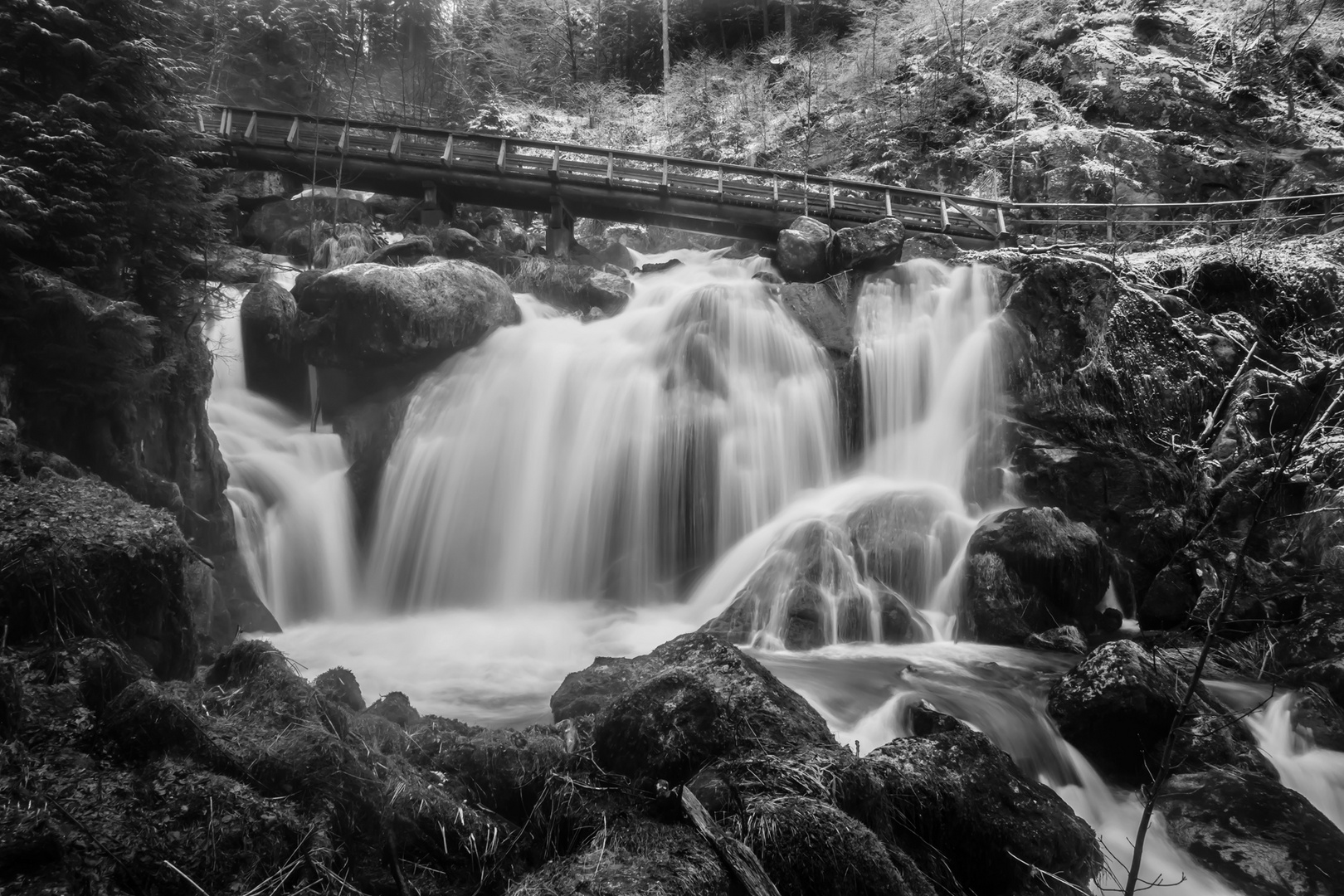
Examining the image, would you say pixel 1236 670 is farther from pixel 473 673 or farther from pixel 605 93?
pixel 605 93

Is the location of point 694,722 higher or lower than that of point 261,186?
lower

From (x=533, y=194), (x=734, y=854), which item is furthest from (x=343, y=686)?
(x=533, y=194)

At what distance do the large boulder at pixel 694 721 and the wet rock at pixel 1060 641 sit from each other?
4720 millimetres

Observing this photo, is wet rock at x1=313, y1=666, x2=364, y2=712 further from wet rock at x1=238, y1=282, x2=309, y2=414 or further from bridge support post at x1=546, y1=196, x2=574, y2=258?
bridge support post at x1=546, y1=196, x2=574, y2=258

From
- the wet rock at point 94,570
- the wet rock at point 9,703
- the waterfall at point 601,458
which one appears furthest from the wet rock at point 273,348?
the wet rock at point 9,703

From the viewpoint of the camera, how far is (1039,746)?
18.6ft

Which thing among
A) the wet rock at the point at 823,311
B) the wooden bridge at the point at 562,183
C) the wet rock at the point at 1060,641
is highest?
the wooden bridge at the point at 562,183

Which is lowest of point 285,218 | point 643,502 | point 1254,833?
point 1254,833

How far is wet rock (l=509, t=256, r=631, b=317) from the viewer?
15031 millimetres

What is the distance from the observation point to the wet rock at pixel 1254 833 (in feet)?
13.8

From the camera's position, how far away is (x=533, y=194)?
1755cm

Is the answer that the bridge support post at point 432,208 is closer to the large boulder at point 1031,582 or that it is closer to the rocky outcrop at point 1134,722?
the large boulder at point 1031,582

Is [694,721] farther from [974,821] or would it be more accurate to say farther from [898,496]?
[898,496]

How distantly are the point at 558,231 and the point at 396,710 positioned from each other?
13959 mm
